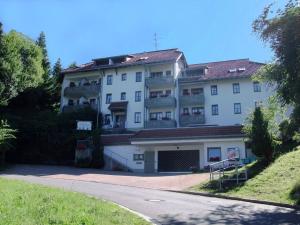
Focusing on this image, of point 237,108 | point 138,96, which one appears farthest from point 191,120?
point 138,96

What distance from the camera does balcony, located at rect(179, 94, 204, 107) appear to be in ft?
156

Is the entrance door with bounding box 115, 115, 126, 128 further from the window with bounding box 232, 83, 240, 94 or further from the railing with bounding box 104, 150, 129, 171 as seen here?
the window with bounding box 232, 83, 240, 94

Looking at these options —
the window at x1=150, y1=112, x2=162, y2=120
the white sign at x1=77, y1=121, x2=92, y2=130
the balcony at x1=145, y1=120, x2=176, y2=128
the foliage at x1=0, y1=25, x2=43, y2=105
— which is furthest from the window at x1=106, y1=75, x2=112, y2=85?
the white sign at x1=77, y1=121, x2=92, y2=130

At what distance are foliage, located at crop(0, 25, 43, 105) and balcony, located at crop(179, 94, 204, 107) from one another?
17.1 metres

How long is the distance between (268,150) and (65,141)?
78.3 feet

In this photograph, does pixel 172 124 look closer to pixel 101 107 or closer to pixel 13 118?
pixel 101 107

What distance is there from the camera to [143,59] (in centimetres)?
5175

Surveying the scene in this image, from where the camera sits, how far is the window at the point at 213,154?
117 ft

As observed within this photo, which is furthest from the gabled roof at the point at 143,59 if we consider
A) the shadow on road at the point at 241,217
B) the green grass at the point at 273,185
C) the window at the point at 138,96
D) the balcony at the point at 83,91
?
the shadow on road at the point at 241,217

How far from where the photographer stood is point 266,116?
25578 millimetres

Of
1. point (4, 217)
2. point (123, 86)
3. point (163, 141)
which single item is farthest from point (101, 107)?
point (4, 217)

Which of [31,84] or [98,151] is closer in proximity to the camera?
[98,151]

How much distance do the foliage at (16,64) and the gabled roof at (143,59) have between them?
8.81m

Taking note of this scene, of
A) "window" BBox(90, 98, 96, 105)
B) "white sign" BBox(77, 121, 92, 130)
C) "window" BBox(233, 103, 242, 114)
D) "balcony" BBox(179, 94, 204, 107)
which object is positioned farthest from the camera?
"window" BBox(90, 98, 96, 105)
